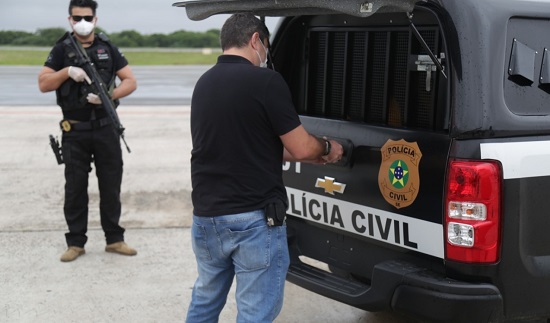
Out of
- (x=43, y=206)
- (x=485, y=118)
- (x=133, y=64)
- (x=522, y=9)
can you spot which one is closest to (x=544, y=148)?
(x=485, y=118)

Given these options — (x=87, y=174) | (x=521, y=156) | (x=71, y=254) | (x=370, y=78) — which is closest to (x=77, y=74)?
(x=87, y=174)

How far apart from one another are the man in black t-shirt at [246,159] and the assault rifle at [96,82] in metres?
2.23

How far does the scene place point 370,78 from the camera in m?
4.28

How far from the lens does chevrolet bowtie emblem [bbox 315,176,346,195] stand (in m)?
4.07

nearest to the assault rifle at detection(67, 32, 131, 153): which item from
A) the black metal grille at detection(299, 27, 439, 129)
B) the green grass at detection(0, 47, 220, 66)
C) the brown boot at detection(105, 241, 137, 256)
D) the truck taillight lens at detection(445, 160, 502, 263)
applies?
the brown boot at detection(105, 241, 137, 256)

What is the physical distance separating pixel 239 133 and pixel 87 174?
8.75 feet

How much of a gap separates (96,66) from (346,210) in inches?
98.9

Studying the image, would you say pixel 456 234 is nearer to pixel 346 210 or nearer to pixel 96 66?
pixel 346 210

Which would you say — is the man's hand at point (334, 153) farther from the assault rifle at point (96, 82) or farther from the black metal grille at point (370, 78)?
the assault rifle at point (96, 82)

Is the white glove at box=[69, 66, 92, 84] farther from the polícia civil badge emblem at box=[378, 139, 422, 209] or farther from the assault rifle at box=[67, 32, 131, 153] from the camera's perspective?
the polícia civil badge emblem at box=[378, 139, 422, 209]

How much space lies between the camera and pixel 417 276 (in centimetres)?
360

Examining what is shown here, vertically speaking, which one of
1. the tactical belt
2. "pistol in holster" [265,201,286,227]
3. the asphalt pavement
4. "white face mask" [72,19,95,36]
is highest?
"white face mask" [72,19,95,36]

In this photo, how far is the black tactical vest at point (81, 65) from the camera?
5676mm

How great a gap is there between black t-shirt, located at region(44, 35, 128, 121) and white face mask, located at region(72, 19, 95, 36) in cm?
13
